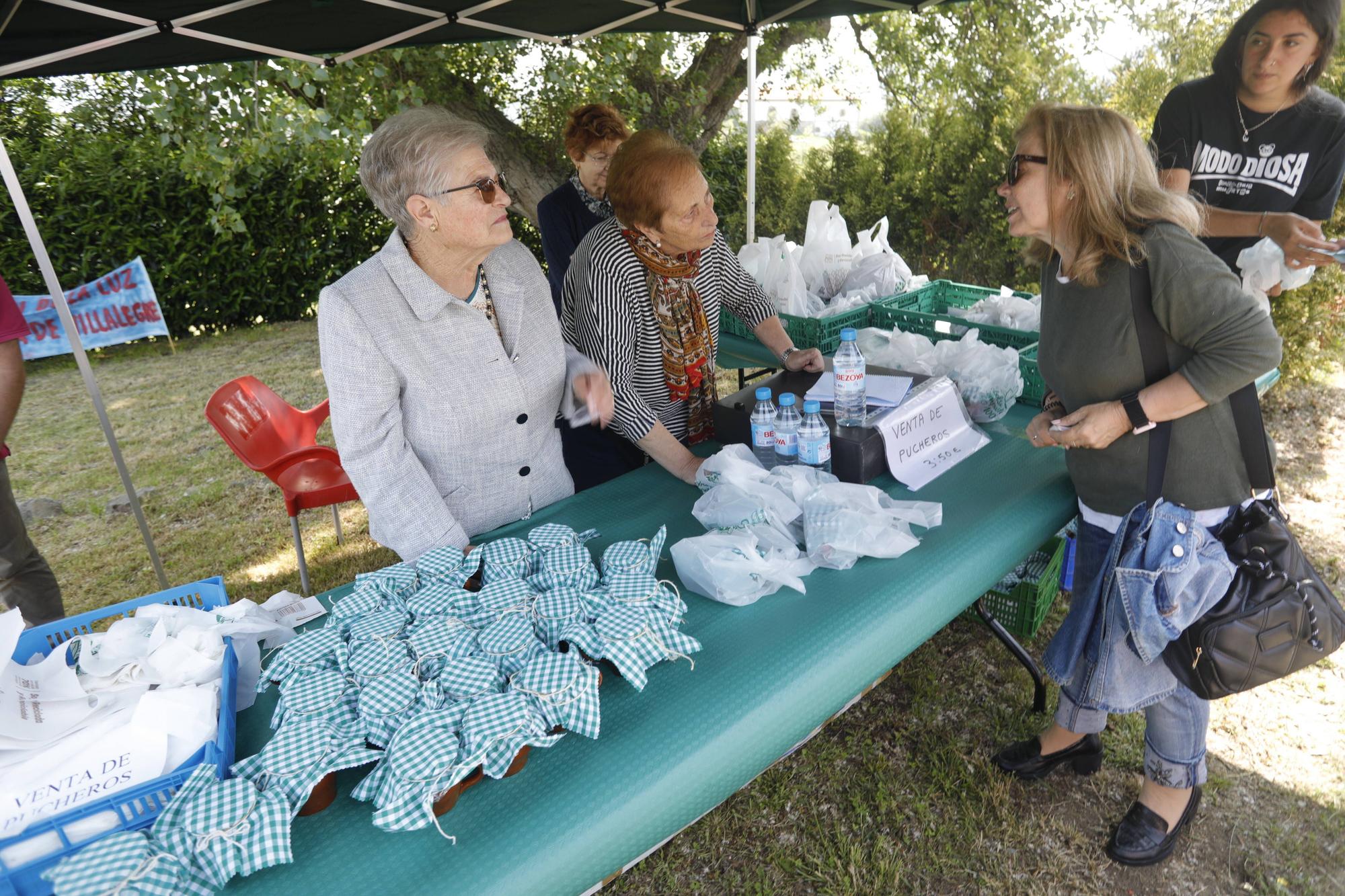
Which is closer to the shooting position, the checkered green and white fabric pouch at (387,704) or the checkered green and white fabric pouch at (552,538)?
the checkered green and white fabric pouch at (387,704)

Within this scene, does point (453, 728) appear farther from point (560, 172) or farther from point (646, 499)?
point (560, 172)

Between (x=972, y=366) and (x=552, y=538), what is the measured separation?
55.0 inches

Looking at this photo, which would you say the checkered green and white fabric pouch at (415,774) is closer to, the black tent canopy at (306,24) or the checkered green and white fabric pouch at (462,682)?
the checkered green and white fabric pouch at (462,682)

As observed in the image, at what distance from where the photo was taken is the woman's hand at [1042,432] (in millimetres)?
1812

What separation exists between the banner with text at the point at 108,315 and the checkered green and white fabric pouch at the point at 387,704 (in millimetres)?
7077

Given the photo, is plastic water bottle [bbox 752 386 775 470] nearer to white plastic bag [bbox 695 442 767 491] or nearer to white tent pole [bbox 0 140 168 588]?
white plastic bag [bbox 695 442 767 491]

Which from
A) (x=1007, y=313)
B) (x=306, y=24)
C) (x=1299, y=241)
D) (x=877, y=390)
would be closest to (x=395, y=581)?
(x=877, y=390)

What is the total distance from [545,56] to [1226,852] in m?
5.72

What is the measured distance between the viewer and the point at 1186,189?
8.67ft

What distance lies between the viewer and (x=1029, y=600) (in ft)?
9.04

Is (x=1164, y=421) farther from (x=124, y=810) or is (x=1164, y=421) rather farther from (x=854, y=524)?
(x=124, y=810)

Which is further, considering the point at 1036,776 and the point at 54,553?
the point at 54,553

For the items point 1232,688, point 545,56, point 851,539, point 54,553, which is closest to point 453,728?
point 851,539

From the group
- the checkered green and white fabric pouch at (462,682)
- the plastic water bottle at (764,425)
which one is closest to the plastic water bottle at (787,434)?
the plastic water bottle at (764,425)
